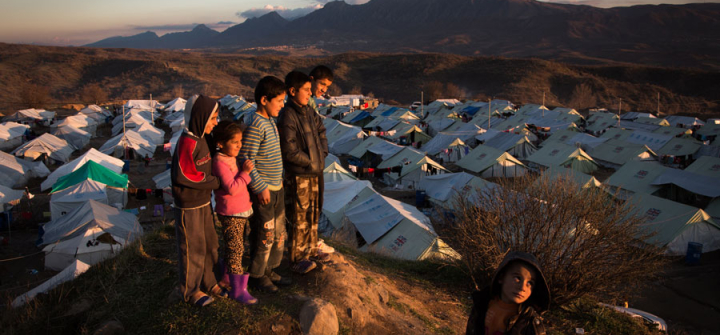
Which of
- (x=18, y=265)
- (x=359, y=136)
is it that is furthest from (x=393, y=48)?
(x=18, y=265)

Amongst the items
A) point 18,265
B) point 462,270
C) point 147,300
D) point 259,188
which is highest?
point 259,188

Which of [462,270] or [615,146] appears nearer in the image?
[462,270]

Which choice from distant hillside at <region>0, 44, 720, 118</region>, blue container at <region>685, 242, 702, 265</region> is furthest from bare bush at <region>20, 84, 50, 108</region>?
blue container at <region>685, 242, 702, 265</region>

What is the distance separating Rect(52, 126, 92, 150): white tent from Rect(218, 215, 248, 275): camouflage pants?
37499mm

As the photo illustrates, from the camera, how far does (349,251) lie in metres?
7.56

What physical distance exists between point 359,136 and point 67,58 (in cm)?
8912

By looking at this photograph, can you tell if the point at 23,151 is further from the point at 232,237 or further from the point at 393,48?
the point at 393,48

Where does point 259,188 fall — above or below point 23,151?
above

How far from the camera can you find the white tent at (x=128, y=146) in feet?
100

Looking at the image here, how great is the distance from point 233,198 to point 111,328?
1447 millimetres

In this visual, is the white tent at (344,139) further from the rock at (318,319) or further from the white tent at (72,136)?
the rock at (318,319)

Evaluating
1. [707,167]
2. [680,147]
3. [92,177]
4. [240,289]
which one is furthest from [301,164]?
[680,147]

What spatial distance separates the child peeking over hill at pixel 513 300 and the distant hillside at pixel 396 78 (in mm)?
74655

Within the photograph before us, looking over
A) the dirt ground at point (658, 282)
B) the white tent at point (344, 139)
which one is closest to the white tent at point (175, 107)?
the white tent at point (344, 139)
